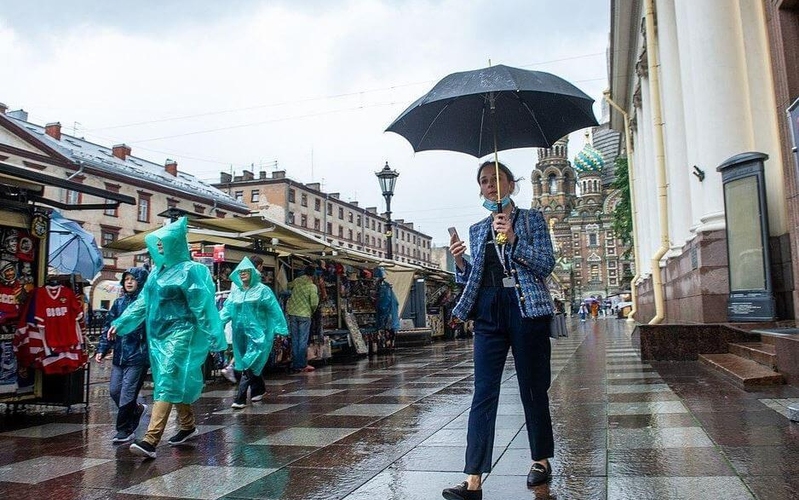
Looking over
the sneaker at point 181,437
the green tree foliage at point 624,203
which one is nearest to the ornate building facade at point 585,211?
the green tree foliage at point 624,203

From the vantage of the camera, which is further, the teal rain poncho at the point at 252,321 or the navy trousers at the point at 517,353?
the teal rain poncho at the point at 252,321

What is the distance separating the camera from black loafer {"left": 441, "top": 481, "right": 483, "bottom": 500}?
3322 millimetres

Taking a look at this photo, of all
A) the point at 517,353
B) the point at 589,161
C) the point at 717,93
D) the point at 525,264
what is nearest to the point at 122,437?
the point at 517,353

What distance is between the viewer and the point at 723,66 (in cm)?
987

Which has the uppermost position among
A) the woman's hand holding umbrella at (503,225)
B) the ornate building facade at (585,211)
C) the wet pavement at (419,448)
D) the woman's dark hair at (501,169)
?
the ornate building facade at (585,211)

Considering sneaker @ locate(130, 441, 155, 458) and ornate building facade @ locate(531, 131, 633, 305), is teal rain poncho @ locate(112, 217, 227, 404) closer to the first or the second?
sneaker @ locate(130, 441, 155, 458)

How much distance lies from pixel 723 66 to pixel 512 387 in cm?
622

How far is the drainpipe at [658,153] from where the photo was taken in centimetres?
1484

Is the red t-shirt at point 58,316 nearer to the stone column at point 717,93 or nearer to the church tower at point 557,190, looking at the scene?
the stone column at point 717,93

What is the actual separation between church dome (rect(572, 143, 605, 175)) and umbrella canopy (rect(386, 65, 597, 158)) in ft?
367

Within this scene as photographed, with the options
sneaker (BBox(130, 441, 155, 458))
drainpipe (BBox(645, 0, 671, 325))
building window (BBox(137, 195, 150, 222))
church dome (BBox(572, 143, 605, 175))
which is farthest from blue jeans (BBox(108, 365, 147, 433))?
church dome (BBox(572, 143, 605, 175))

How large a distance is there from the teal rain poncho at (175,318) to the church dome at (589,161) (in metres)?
112

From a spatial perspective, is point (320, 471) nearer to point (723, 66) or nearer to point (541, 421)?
point (541, 421)

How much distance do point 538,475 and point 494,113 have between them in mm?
2506
